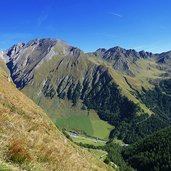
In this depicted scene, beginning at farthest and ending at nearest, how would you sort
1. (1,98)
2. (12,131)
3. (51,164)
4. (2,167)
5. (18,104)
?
(18,104) → (1,98) → (12,131) → (51,164) → (2,167)

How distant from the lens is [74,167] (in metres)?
17.7

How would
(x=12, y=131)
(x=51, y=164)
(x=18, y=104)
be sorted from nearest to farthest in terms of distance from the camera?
1. (x=51, y=164)
2. (x=12, y=131)
3. (x=18, y=104)

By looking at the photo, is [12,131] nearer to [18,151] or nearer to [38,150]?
[38,150]

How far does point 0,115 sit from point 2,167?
8.66 metres

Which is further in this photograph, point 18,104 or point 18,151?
point 18,104

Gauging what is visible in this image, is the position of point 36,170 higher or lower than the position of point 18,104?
lower

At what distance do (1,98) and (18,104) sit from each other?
11.8 ft

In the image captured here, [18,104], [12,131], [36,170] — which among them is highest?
[18,104]

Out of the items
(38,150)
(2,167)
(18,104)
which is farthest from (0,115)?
(18,104)

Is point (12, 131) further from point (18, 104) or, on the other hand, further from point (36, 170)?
point (18, 104)

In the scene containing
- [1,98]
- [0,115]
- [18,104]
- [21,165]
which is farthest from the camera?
[18,104]

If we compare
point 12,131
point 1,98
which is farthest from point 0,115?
point 1,98

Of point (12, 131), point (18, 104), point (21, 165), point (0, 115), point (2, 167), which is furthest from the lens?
point (18, 104)

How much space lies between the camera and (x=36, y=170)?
42.7 ft
